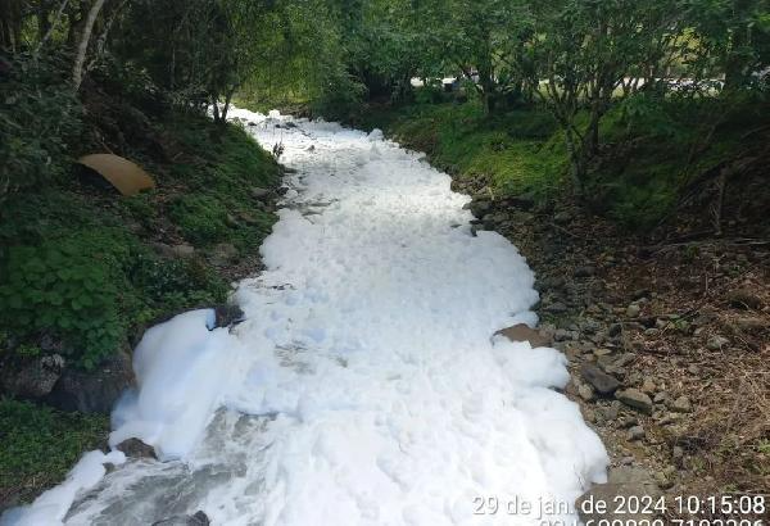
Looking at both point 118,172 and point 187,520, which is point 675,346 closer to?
point 187,520

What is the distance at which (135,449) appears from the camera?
4895 mm

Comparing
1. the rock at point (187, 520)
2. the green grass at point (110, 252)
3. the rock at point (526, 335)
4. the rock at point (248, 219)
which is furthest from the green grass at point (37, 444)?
the rock at point (248, 219)

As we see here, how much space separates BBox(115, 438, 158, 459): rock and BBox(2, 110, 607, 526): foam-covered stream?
8cm

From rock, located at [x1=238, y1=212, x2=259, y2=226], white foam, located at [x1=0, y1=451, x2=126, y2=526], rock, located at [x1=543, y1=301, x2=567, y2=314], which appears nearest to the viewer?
white foam, located at [x1=0, y1=451, x2=126, y2=526]

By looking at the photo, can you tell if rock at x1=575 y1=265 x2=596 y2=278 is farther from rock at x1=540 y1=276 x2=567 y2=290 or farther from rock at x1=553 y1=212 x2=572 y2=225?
rock at x1=553 y1=212 x2=572 y2=225

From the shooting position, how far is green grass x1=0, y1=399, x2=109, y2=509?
14.0 ft

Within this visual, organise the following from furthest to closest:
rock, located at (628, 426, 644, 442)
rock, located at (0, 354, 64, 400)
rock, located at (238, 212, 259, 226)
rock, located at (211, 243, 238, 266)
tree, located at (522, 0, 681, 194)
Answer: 1. rock, located at (238, 212, 259, 226)
2. rock, located at (211, 243, 238, 266)
3. tree, located at (522, 0, 681, 194)
4. rock, located at (628, 426, 644, 442)
5. rock, located at (0, 354, 64, 400)

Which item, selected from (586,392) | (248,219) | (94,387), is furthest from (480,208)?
(94,387)

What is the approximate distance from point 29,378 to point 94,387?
0.54 meters

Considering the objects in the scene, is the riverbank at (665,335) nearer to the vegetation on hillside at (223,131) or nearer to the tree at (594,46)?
the vegetation on hillside at (223,131)

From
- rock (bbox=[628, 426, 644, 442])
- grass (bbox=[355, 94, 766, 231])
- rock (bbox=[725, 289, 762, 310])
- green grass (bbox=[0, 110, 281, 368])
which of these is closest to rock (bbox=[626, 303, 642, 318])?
rock (bbox=[725, 289, 762, 310])

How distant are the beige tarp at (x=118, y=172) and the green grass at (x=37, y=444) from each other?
164 inches

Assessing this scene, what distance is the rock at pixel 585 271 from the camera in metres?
7.55

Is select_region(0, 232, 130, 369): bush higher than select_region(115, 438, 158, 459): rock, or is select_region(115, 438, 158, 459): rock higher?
select_region(0, 232, 130, 369): bush
